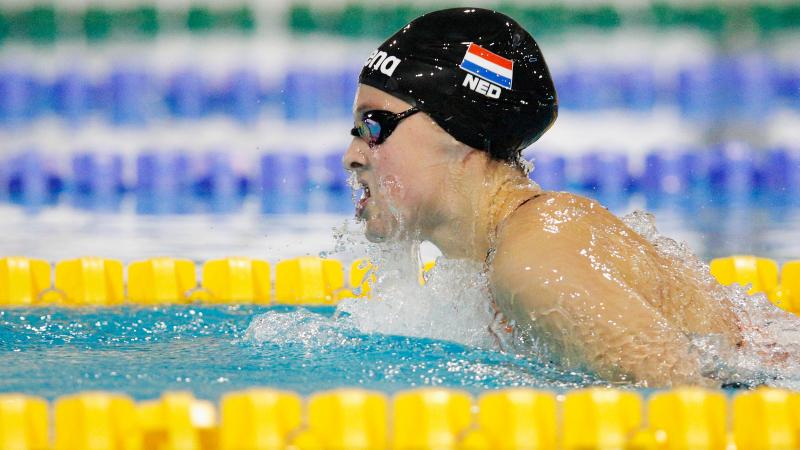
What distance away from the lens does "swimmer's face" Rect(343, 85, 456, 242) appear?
2.35m

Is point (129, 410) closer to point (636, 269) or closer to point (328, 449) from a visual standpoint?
point (328, 449)

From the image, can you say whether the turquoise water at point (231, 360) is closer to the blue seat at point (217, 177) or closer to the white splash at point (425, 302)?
the white splash at point (425, 302)

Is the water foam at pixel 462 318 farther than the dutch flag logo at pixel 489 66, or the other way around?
the dutch flag logo at pixel 489 66

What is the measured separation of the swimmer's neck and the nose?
20 cm

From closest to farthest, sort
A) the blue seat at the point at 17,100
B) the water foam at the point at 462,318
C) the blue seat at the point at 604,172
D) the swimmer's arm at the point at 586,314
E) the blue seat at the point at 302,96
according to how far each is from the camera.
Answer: the swimmer's arm at the point at 586,314, the water foam at the point at 462,318, the blue seat at the point at 604,172, the blue seat at the point at 17,100, the blue seat at the point at 302,96

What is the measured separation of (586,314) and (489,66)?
2.21 ft

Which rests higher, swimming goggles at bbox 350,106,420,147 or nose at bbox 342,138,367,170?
swimming goggles at bbox 350,106,420,147

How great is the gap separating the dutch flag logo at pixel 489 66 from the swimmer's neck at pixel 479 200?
167mm

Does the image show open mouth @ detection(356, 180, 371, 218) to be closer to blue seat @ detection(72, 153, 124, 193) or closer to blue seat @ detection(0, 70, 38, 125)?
blue seat @ detection(72, 153, 124, 193)

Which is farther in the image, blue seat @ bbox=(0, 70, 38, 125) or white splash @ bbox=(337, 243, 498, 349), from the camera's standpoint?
blue seat @ bbox=(0, 70, 38, 125)

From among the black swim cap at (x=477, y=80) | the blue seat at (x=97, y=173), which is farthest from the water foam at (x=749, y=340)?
the blue seat at (x=97, y=173)

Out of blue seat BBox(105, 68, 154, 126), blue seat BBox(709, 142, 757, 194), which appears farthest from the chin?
blue seat BBox(105, 68, 154, 126)

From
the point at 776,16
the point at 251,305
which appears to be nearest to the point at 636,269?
the point at 251,305

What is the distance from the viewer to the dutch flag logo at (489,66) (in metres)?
2.38
